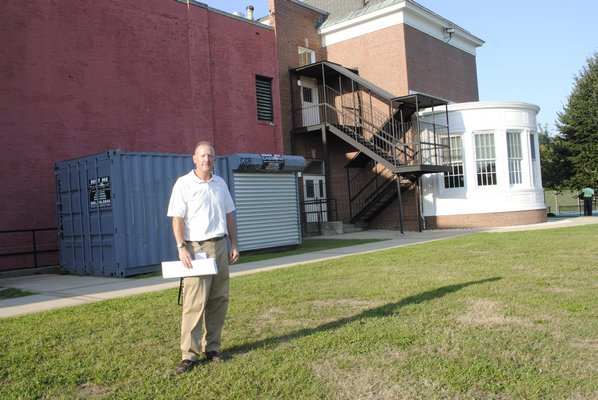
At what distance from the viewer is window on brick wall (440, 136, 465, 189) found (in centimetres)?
2053

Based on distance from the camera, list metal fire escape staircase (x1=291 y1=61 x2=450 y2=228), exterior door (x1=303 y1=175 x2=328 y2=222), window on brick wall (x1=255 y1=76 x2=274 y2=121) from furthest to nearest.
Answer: exterior door (x1=303 y1=175 x2=328 y2=222)
window on brick wall (x1=255 y1=76 x2=274 y2=121)
metal fire escape staircase (x1=291 y1=61 x2=450 y2=228)

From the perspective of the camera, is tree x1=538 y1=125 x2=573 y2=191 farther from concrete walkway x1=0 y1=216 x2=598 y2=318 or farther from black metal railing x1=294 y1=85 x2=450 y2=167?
concrete walkway x1=0 y1=216 x2=598 y2=318

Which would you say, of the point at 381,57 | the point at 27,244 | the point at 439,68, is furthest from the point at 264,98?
the point at 27,244

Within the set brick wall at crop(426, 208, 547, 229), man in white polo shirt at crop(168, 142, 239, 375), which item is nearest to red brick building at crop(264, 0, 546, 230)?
brick wall at crop(426, 208, 547, 229)

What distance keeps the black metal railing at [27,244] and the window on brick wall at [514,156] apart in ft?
53.8

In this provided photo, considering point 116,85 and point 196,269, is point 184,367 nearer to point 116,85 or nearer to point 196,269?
Result: point 196,269

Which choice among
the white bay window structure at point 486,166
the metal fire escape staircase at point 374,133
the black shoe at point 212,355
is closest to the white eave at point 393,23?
the metal fire escape staircase at point 374,133

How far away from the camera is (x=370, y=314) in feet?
19.3

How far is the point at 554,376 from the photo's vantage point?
12.2 feet

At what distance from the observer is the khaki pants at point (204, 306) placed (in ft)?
14.5

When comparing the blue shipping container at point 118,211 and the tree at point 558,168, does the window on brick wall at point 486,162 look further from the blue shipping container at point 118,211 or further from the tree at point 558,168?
the blue shipping container at point 118,211

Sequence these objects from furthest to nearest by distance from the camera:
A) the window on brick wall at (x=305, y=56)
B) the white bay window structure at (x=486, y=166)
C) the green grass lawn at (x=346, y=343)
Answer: the window on brick wall at (x=305, y=56) → the white bay window structure at (x=486, y=166) → the green grass lawn at (x=346, y=343)

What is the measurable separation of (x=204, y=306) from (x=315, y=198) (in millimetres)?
18886

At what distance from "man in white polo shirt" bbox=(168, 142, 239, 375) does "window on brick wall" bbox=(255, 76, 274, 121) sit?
1633 centimetres
